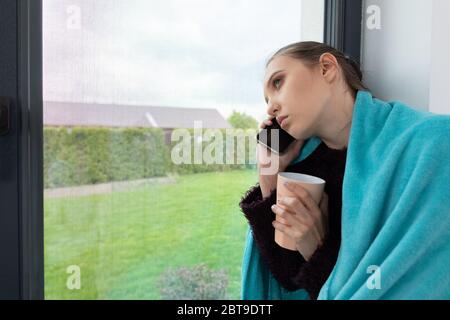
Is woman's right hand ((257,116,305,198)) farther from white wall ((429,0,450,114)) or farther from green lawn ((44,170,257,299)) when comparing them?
white wall ((429,0,450,114))

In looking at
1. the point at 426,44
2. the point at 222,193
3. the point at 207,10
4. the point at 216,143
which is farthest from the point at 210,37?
the point at 426,44

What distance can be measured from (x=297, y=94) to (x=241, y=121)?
0.22 m

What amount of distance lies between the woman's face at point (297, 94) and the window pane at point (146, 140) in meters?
0.18

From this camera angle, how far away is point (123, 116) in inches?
31.3

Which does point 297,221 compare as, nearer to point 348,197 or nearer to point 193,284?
point 348,197

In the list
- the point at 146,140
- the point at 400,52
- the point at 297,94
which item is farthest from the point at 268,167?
the point at 400,52

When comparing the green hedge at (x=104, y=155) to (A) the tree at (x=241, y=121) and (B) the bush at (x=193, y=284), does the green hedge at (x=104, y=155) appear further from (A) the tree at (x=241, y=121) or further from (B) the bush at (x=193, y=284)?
(B) the bush at (x=193, y=284)

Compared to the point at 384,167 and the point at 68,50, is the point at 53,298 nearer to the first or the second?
the point at 68,50

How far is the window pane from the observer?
2.55 ft

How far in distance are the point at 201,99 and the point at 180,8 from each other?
0.65ft

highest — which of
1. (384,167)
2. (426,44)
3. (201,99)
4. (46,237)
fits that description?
(426,44)

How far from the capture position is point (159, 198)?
83 centimetres

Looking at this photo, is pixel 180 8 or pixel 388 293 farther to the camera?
pixel 180 8

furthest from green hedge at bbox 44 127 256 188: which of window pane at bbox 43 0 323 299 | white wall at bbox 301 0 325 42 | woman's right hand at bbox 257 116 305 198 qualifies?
white wall at bbox 301 0 325 42
